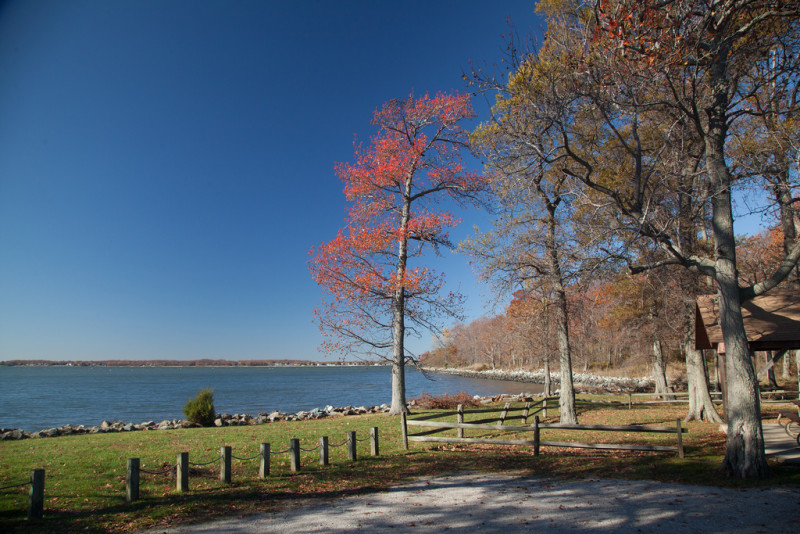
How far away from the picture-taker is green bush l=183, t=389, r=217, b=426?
67.3ft

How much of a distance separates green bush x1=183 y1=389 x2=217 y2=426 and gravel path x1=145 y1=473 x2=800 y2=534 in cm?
1500

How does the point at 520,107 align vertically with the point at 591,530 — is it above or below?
above

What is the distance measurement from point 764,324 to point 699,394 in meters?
5.36

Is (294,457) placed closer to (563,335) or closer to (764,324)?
(563,335)

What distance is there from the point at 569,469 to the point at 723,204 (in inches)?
258

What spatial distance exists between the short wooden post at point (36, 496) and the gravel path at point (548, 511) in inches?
91.4

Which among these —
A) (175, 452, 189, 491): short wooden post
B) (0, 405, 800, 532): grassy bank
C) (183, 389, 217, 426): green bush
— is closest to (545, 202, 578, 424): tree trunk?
(0, 405, 800, 532): grassy bank

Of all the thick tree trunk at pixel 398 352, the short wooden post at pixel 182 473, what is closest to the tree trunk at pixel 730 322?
the short wooden post at pixel 182 473

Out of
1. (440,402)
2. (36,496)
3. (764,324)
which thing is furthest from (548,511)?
(440,402)

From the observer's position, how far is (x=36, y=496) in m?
7.00

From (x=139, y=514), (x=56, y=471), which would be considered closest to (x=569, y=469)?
(x=139, y=514)

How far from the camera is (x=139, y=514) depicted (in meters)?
7.23

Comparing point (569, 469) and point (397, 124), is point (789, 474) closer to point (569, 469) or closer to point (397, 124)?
point (569, 469)

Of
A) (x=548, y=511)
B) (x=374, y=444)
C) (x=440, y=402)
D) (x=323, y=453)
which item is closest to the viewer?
(x=548, y=511)
